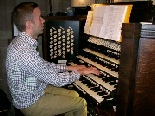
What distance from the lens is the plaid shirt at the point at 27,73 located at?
6.48ft

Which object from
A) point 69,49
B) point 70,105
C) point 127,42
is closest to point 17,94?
point 70,105

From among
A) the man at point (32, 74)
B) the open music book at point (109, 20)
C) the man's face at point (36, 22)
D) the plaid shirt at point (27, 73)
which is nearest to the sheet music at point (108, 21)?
the open music book at point (109, 20)

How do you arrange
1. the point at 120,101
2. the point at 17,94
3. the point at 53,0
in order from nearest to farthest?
the point at 120,101, the point at 17,94, the point at 53,0

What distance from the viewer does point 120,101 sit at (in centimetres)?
180

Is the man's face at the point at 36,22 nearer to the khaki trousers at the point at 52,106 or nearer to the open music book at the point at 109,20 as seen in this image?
the khaki trousers at the point at 52,106

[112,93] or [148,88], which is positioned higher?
[148,88]

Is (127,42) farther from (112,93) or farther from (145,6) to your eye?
(145,6)

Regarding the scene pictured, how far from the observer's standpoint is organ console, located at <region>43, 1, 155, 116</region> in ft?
5.33

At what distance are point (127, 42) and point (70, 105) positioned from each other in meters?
0.99

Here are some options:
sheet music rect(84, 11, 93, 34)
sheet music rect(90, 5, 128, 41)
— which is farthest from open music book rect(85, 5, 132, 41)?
sheet music rect(84, 11, 93, 34)

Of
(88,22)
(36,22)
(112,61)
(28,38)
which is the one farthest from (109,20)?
(28,38)

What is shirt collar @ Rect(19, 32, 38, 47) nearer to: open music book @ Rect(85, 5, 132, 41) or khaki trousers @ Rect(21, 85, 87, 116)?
khaki trousers @ Rect(21, 85, 87, 116)

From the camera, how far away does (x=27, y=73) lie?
208cm

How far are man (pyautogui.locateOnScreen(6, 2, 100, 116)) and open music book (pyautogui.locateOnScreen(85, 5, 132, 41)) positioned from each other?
624 millimetres
